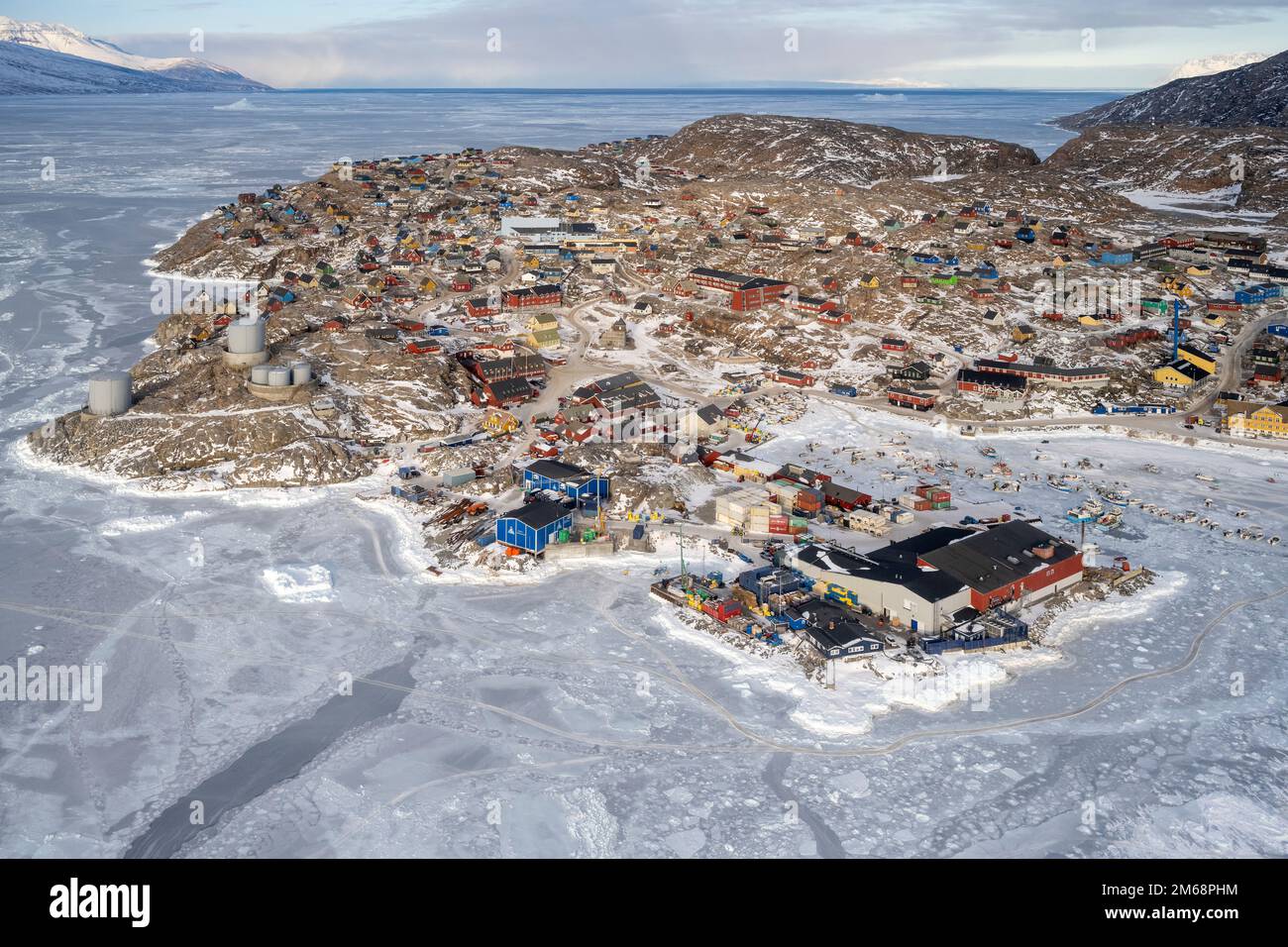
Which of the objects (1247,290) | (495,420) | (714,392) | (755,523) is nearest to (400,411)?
(495,420)

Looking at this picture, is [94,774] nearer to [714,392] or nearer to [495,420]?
[495,420]

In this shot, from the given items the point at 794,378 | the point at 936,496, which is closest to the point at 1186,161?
the point at 794,378

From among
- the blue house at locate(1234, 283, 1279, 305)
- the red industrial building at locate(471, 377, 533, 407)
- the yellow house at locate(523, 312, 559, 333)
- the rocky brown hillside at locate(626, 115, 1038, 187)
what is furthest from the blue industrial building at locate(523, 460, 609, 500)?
the rocky brown hillside at locate(626, 115, 1038, 187)

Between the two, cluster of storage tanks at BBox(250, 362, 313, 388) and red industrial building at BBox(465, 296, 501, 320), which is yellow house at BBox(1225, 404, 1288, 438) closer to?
red industrial building at BBox(465, 296, 501, 320)

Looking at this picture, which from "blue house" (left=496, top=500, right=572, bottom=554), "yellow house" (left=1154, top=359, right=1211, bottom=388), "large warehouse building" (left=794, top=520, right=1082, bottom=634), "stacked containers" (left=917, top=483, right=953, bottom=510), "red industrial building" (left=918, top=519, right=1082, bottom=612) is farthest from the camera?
"yellow house" (left=1154, top=359, right=1211, bottom=388)

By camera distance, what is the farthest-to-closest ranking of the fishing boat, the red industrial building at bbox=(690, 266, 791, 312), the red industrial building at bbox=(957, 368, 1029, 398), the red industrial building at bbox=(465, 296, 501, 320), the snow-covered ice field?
the red industrial building at bbox=(690, 266, 791, 312)
the red industrial building at bbox=(465, 296, 501, 320)
the red industrial building at bbox=(957, 368, 1029, 398)
the fishing boat
the snow-covered ice field

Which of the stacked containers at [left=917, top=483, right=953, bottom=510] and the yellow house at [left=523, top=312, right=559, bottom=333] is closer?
the stacked containers at [left=917, top=483, right=953, bottom=510]

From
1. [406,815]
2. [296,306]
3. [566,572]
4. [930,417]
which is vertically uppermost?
[296,306]

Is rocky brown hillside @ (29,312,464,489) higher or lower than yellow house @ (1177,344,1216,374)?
lower
